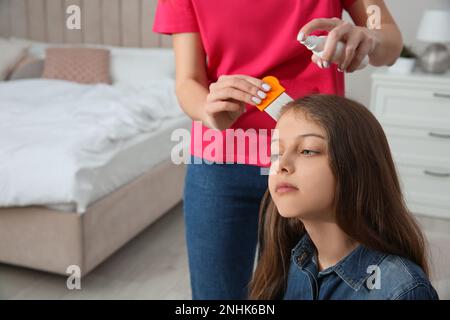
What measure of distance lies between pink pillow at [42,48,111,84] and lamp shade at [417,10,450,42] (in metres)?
1.51

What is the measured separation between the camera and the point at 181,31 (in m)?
0.86

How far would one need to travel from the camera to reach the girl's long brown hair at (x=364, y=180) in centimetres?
69

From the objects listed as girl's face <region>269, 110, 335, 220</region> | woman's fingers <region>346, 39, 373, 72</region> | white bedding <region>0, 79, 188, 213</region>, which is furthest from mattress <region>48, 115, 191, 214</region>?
woman's fingers <region>346, 39, 373, 72</region>

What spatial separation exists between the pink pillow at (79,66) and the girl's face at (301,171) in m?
2.26

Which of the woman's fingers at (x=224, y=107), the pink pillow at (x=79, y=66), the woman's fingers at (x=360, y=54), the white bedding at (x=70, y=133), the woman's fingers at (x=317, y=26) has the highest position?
the woman's fingers at (x=317, y=26)

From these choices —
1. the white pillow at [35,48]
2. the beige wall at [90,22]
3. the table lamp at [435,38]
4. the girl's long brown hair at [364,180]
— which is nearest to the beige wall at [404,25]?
the table lamp at [435,38]

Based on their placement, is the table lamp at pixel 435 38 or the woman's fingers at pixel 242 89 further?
the table lamp at pixel 435 38

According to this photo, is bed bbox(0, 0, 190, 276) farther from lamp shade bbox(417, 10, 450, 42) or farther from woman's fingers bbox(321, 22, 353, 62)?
woman's fingers bbox(321, 22, 353, 62)

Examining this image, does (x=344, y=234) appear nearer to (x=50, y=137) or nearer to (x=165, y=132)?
(x=50, y=137)

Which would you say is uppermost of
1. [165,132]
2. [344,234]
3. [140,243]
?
[344,234]

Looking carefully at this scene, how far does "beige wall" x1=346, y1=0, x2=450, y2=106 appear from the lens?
8.70 ft

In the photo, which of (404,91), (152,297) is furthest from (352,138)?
(404,91)

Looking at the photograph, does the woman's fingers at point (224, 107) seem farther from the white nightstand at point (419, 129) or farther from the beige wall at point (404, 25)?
the beige wall at point (404, 25)

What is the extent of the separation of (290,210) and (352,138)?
12 centimetres
